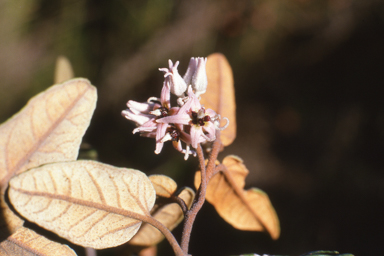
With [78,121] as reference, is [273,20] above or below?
above

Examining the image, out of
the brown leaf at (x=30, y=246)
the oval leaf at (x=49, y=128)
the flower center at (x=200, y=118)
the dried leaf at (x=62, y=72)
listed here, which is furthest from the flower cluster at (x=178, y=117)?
the dried leaf at (x=62, y=72)

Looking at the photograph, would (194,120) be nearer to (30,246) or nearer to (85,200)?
(85,200)

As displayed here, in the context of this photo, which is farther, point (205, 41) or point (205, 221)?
point (205, 41)

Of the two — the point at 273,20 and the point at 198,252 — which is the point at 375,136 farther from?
the point at 198,252

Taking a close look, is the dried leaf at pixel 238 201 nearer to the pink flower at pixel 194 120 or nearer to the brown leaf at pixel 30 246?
the pink flower at pixel 194 120

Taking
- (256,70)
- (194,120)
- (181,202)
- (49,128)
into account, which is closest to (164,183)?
(181,202)

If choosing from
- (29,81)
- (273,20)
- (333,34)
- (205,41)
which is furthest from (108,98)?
(333,34)
